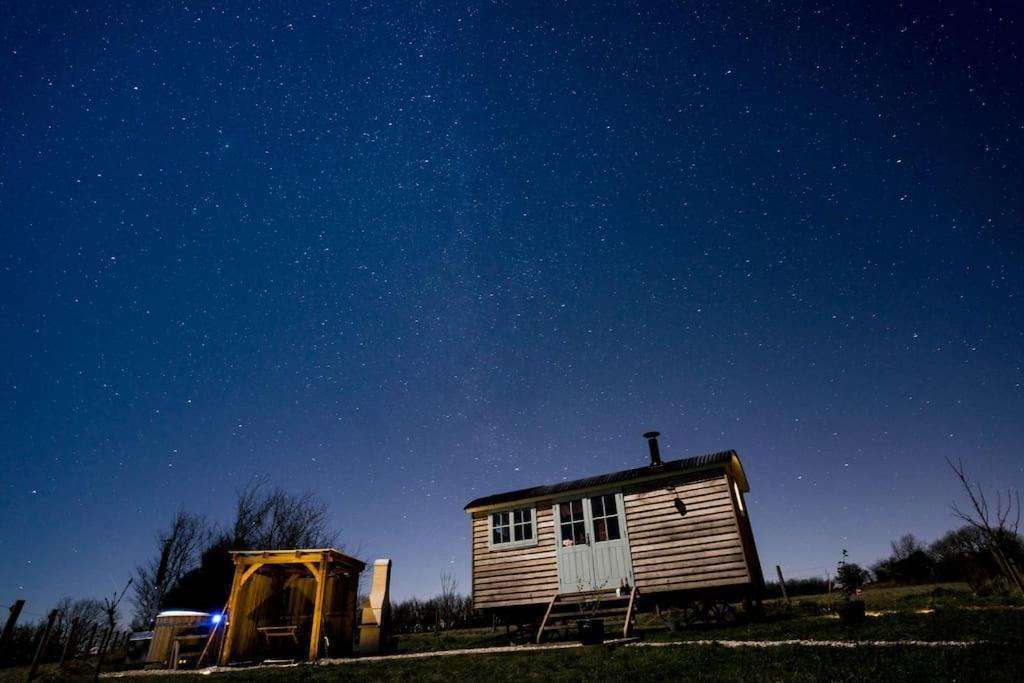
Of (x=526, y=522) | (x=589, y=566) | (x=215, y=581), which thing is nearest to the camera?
(x=589, y=566)

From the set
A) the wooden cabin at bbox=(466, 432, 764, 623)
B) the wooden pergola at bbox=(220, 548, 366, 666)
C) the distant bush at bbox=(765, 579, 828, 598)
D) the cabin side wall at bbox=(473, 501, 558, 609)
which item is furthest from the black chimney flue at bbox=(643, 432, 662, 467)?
the distant bush at bbox=(765, 579, 828, 598)

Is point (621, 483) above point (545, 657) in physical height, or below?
above

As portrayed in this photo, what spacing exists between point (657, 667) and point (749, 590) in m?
9.23

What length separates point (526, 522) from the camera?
63.1 feet

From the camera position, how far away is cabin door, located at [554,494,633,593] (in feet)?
56.3

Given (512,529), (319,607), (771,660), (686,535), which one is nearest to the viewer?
(771,660)

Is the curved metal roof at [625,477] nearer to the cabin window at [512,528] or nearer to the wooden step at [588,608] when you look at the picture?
the cabin window at [512,528]

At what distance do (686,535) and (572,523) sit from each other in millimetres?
3915

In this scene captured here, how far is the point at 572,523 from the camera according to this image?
18359 mm

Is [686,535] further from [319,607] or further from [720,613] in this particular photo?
[319,607]

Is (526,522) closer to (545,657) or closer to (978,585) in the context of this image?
(545,657)

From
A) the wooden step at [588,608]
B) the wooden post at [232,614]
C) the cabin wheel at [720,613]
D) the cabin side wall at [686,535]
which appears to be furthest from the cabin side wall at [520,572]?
the wooden post at [232,614]

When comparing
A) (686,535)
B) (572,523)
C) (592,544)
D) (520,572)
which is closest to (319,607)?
(520,572)

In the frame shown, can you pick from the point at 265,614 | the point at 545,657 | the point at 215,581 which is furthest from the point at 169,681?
the point at 215,581
